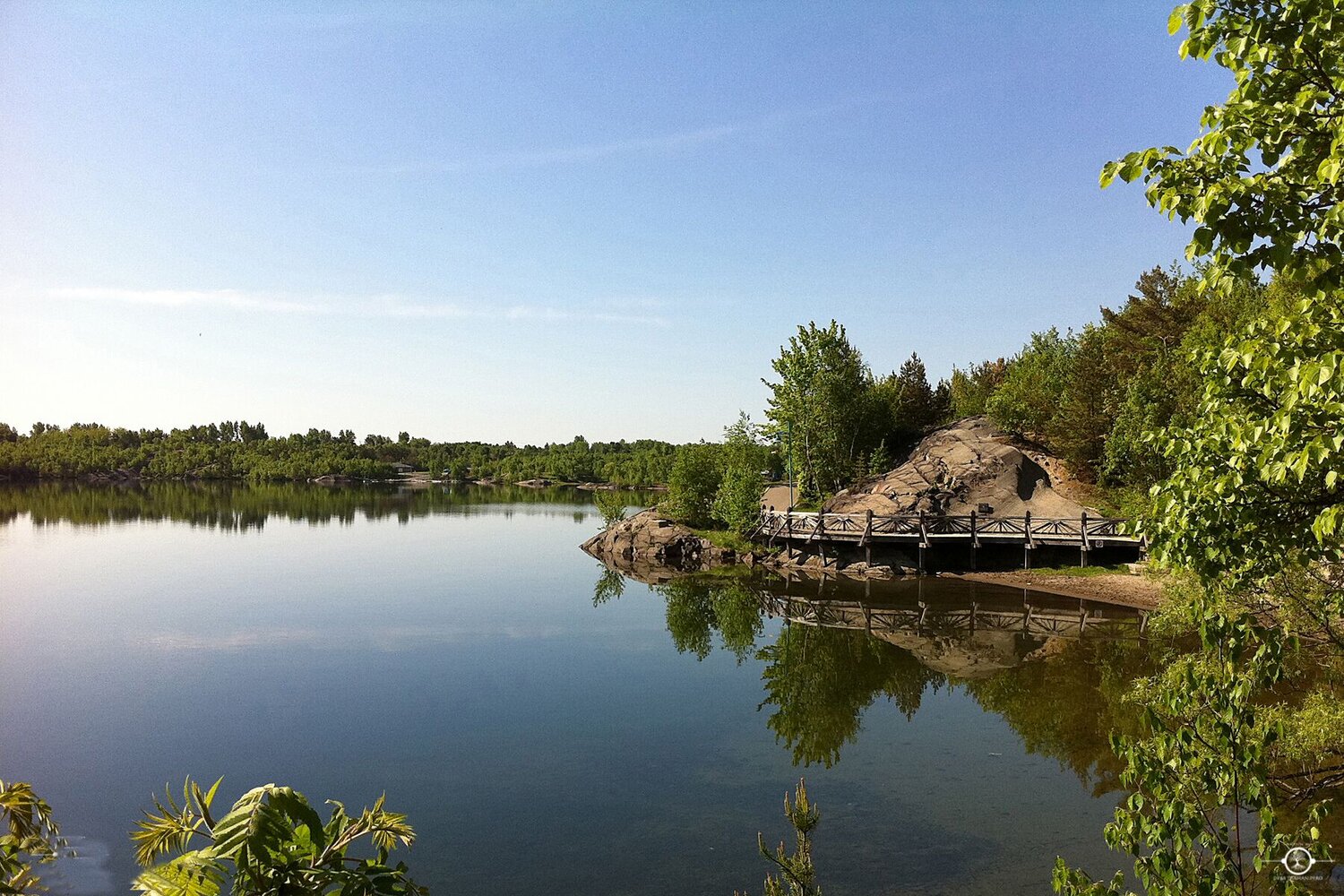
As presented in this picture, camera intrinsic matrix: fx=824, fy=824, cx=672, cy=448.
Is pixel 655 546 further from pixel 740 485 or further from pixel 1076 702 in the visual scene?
pixel 1076 702

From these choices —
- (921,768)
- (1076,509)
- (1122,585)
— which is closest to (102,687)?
(921,768)

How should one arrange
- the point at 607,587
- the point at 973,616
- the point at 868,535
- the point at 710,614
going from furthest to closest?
the point at 868,535, the point at 607,587, the point at 710,614, the point at 973,616

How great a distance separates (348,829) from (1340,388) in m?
5.36

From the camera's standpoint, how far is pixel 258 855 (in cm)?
304

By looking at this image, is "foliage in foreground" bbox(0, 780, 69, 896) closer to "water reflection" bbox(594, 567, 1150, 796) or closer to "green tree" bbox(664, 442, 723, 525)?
"water reflection" bbox(594, 567, 1150, 796)

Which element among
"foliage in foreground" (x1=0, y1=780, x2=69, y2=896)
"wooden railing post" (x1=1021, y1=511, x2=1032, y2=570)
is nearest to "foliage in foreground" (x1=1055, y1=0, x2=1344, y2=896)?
"foliage in foreground" (x1=0, y1=780, x2=69, y2=896)

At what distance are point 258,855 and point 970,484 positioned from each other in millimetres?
49821

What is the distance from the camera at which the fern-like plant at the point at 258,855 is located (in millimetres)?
2973

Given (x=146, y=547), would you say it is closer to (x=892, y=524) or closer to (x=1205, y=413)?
(x=892, y=524)

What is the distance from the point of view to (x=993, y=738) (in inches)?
803

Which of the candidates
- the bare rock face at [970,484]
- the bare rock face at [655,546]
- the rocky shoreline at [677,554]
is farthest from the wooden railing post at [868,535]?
the bare rock face at [655,546]

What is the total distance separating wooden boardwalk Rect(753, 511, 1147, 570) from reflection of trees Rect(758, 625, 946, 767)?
1391cm

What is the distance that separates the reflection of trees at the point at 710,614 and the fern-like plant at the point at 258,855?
88.7 ft

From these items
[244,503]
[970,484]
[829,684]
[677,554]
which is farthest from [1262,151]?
[244,503]
